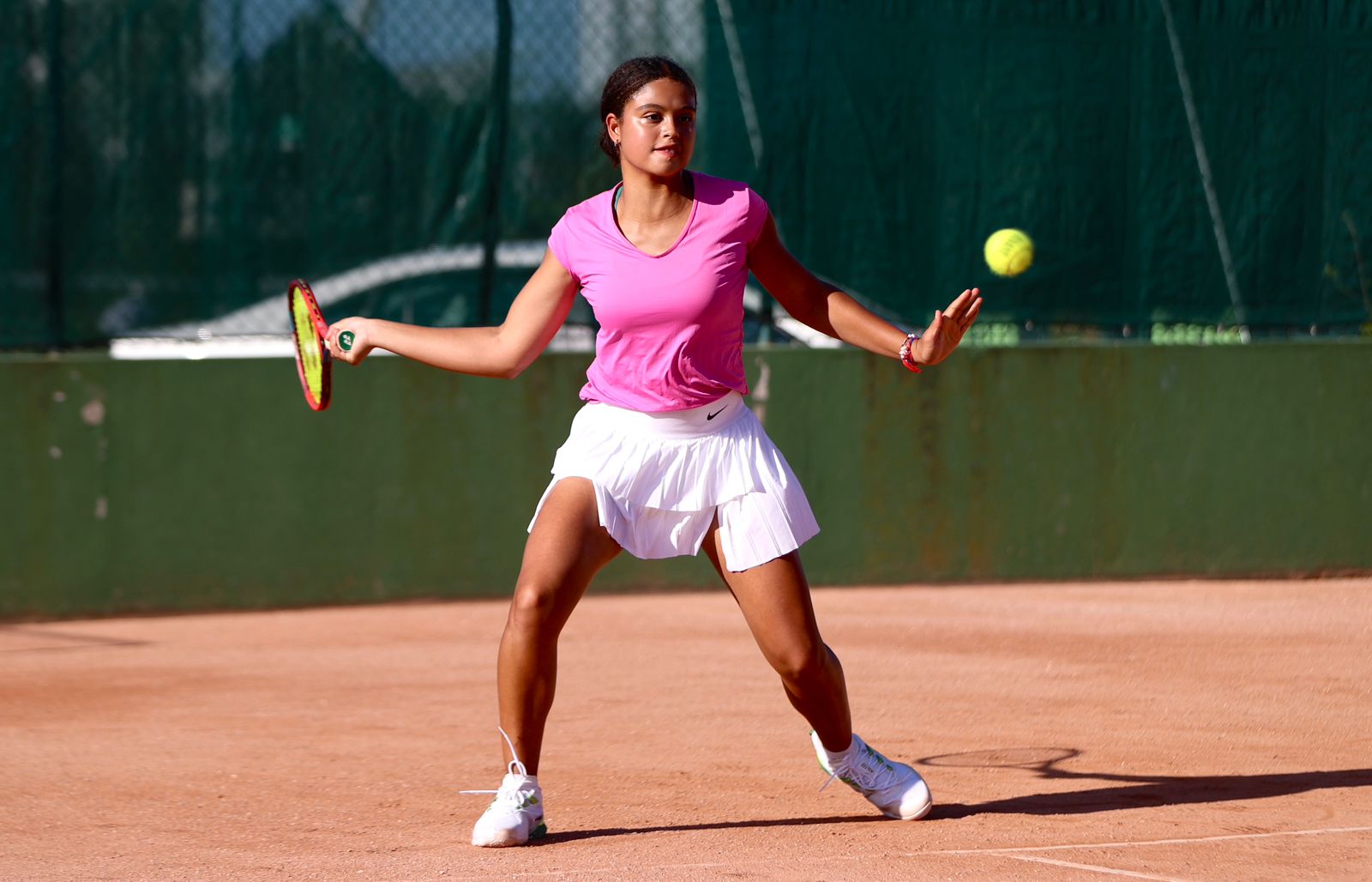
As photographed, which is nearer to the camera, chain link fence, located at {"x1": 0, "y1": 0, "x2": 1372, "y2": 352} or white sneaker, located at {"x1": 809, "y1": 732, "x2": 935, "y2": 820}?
white sneaker, located at {"x1": 809, "y1": 732, "x2": 935, "y2": 820}

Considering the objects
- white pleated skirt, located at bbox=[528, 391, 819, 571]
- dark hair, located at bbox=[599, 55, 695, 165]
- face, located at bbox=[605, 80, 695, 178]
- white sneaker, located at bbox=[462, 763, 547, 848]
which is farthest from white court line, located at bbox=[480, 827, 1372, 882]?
dark hair, located at bbox=[599, 55, 695, 165]

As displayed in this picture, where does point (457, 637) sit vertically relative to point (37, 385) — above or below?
below

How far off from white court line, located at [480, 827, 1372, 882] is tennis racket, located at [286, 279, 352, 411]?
147 cm

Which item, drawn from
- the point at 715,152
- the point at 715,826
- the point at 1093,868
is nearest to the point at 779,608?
the point at 715,826

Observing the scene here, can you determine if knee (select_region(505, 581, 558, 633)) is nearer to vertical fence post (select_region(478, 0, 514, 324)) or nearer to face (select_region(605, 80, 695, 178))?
face (select_region(605, 80, 695, 178))

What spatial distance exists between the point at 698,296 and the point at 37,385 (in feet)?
15.2

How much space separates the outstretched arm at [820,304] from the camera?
14.3 feet

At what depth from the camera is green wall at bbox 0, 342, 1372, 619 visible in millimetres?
7949

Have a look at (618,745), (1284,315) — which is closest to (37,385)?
(618,745)

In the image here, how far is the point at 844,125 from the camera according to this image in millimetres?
8703

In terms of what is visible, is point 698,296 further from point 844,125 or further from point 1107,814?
point 844,125

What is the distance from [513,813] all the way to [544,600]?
0.53m

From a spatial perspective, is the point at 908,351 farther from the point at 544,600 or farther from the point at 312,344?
the point at 312,344

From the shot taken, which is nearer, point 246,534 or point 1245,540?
point 246,534
